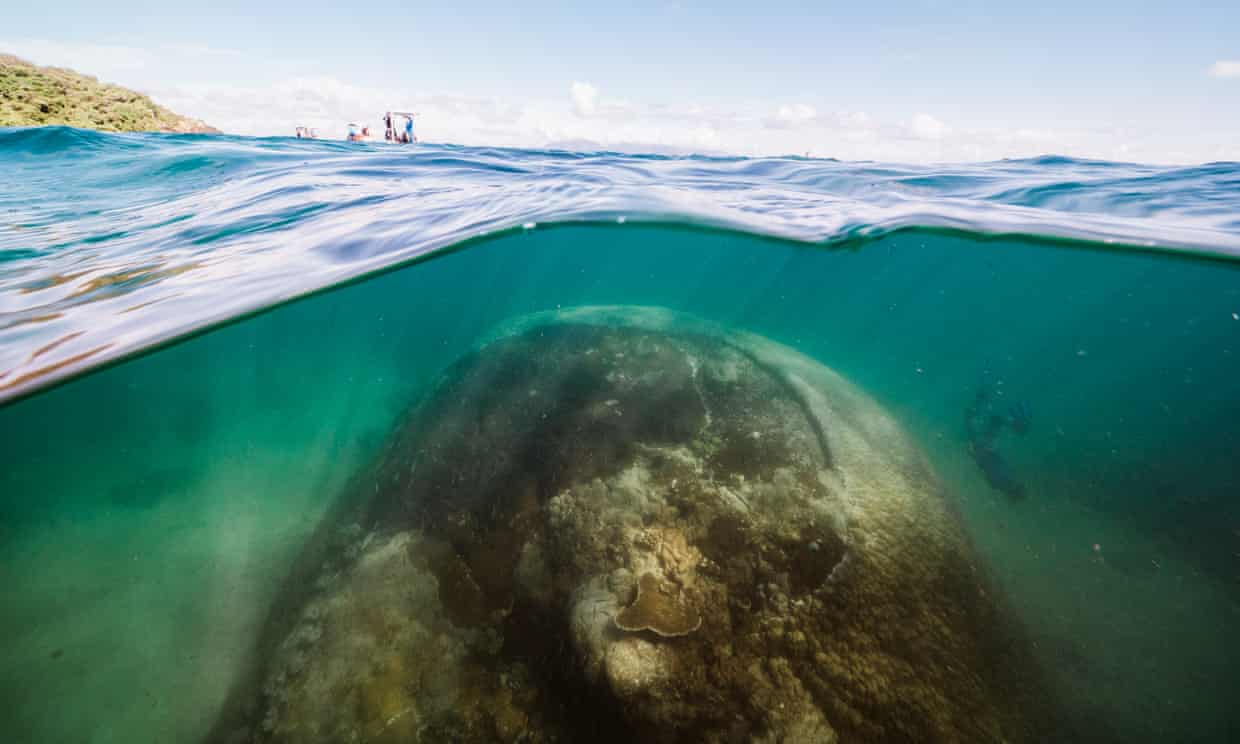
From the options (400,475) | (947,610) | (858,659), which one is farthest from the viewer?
(400,475)

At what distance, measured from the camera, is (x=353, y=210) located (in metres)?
9.67

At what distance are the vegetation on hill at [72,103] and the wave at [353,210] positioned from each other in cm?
3124

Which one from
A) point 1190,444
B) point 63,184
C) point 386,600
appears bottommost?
point 1190,444

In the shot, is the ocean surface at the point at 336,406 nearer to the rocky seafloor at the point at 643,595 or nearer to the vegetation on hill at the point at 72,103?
the rocky seafloor at the point at 643,595

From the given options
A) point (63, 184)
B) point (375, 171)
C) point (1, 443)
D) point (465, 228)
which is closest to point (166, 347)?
point (1, 443)

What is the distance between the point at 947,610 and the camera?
4.59 meters

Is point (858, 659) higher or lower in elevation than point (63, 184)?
lower

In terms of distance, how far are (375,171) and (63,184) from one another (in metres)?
9.65

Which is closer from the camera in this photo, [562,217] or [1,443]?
[1,443]

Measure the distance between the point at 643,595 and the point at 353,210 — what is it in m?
10.0

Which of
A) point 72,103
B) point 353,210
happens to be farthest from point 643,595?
point 72,103

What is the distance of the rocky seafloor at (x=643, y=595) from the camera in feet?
12.6

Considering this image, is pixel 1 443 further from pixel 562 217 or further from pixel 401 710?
pixel 562 217

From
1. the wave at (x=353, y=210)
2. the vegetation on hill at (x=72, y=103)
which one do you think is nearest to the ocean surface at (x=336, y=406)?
the wave at (x=353, y=210)
